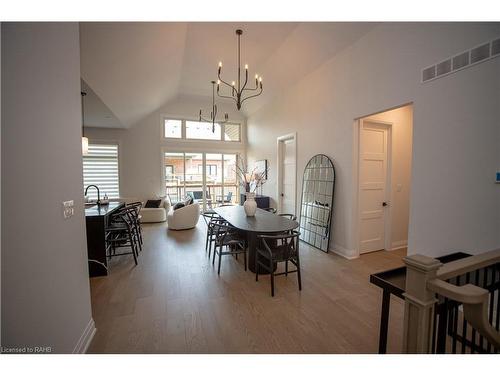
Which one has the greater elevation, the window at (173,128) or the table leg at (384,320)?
the window at (173,128)

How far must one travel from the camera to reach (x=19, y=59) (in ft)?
3.89

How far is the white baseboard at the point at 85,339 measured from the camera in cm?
165

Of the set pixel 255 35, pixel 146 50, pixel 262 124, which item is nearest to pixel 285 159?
pixel 262 124

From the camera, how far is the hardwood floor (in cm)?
181

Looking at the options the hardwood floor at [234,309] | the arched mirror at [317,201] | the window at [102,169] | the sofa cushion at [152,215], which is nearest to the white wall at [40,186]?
the hardwood floor at [234,309]

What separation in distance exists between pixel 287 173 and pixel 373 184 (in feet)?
7.07

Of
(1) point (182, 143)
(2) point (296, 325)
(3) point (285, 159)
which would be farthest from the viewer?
(1) point (182, 143)

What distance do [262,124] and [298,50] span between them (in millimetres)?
2712

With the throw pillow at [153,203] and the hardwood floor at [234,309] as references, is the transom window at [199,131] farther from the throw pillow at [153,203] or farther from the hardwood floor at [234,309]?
the hardwood floor at [234,309]

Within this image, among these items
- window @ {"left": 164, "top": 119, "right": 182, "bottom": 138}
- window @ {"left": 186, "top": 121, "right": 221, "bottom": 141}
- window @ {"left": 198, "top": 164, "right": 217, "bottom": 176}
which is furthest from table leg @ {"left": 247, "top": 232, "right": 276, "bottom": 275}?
window @ {"left": 164, "top": 119, "right": 182, "bottom": 138}

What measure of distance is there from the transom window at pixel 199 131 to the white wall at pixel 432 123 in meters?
4.52
